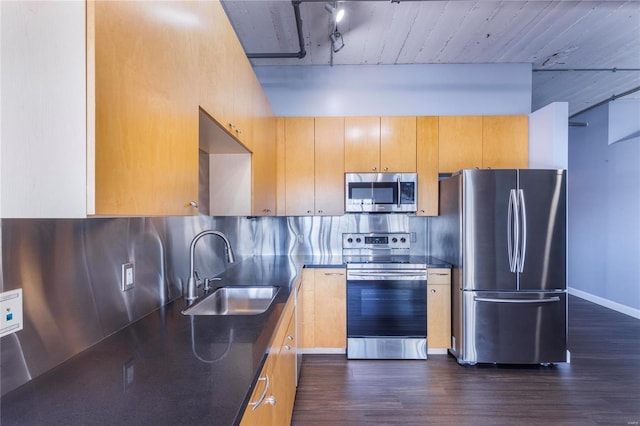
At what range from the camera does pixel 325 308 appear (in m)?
2.74

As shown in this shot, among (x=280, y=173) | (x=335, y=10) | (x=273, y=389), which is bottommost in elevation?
(x=273, y=389)

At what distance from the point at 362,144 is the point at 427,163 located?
0.70m

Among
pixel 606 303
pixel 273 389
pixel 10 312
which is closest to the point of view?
pixel 10 312

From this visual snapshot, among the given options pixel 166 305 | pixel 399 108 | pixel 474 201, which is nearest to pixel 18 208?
pixel 166 305

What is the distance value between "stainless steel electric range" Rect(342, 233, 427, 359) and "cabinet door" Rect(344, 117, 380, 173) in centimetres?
102

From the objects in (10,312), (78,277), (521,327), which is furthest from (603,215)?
(10,312)

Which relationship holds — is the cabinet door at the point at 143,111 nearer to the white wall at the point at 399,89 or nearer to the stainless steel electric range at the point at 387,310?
the stainless steel electric range at the point at 387,310

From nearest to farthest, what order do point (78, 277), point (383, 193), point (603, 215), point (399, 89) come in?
point (78, 277)
point (383, 193)
point (399, 89)
point (603, 215)

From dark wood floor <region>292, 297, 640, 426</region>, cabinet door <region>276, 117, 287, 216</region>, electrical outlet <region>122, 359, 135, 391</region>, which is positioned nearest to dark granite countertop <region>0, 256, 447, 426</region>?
electrical outlet <region>122, 359, 135, 391</region>

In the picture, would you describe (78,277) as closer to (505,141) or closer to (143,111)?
(143,111)

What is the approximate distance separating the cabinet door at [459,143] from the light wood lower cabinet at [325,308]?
1.59m

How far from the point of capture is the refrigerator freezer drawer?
2.49 meters

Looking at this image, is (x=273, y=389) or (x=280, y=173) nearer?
(x=273, y=389)

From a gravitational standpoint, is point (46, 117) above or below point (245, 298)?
above
